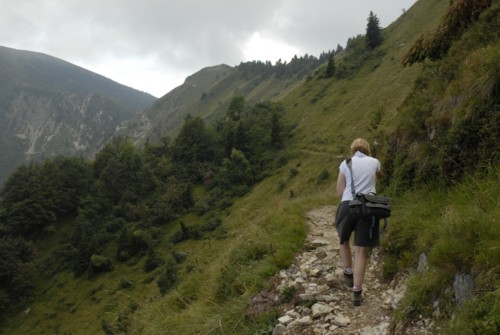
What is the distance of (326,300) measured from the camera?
5.89 metres

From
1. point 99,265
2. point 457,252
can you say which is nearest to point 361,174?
point 457,252

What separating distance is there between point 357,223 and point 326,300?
53.2 inches

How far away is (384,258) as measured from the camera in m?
6.80

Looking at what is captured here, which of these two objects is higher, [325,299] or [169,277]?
[325,299]

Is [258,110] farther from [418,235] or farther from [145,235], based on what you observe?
[418,235]

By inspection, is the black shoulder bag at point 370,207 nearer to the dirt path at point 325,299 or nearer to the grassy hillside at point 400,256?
the grassy hillside at point 400,256

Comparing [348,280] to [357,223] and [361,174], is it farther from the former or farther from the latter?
[361,174]

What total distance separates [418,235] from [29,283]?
6999 centimetres

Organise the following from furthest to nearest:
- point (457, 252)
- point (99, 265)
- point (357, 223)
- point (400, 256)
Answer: point (99, 265) → point (400, 256) → point (357, 223) → point (457, 252)

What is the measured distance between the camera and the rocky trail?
5156 mm

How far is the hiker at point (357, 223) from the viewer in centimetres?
565

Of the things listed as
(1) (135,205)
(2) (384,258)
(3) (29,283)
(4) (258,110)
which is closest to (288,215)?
(2) (384,258)

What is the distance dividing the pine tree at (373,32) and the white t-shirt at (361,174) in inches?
3467

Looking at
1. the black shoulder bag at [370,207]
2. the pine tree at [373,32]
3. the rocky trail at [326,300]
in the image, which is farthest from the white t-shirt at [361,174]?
the pine tree at [373,32]
